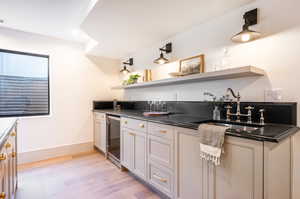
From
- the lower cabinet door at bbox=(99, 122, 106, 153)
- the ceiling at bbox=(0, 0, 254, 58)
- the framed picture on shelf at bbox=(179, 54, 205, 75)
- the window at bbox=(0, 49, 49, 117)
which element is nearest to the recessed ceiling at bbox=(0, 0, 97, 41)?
the ceiling at bbox=(0, 0, 254, 58)

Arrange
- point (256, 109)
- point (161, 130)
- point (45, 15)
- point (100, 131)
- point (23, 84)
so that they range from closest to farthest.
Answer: point (256, 109) → point (161, 130) → point (45, 15) → point (23, 84) → point (100, 131)

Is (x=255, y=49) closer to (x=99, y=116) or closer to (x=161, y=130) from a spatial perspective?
(x=161, y=130)

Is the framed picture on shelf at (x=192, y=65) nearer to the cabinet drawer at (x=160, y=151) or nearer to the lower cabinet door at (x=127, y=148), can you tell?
the cabinet drawer at (x=160, y=151)

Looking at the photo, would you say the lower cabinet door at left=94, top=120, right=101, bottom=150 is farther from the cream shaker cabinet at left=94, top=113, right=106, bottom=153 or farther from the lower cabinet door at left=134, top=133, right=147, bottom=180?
the lower cabinet door at left=134, top=133, right=147, bottom=180

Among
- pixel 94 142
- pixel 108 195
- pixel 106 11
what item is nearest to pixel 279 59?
pixel 106 11

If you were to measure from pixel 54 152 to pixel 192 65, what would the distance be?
10.1ft

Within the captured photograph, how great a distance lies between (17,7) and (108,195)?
8.95 feet

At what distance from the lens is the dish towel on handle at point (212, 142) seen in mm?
1176

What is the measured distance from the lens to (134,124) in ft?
7.09

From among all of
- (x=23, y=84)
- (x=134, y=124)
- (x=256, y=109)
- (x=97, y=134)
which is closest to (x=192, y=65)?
(x=256, y=109)

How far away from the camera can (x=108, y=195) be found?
1.88m

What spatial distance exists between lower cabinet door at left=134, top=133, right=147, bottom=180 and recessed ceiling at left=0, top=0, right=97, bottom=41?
1747 mm

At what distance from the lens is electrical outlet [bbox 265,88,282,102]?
4.77ft

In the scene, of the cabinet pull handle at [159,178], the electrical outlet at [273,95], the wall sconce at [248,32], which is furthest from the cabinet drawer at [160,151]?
the wall sconce at [248,32]
